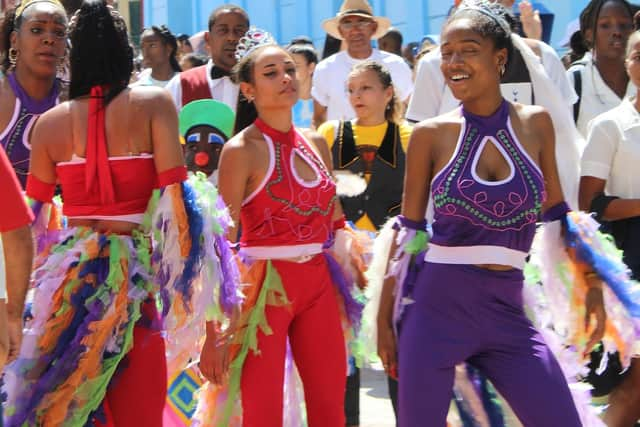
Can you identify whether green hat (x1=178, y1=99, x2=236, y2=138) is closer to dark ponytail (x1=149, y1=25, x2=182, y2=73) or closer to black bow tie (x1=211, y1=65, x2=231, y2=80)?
black bow tie (x1=211, y1=65, x2=231, y2=80)

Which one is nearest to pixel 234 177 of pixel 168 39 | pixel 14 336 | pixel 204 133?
pixel 204 133

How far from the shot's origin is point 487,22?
413cm

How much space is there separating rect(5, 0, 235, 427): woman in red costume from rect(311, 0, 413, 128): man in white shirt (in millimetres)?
3800

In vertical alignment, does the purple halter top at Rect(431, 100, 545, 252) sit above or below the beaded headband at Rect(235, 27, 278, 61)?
below

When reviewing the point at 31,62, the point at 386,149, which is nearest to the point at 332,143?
the point at 386,149

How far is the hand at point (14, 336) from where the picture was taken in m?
3.21

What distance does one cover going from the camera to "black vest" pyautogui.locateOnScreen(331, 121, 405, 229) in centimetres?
609

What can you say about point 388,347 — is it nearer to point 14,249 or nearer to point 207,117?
point 14,249

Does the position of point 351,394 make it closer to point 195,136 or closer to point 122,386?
point 195,136

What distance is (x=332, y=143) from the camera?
626cm

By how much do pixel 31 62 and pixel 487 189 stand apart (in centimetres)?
229

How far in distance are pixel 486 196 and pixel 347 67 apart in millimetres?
4525

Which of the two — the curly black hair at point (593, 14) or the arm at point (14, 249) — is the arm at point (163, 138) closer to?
the arm at point (14, 249)

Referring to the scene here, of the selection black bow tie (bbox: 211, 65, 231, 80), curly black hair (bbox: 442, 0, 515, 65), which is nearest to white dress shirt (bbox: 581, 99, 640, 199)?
curly black hair (bbox: 442, 0, 515, 65)
